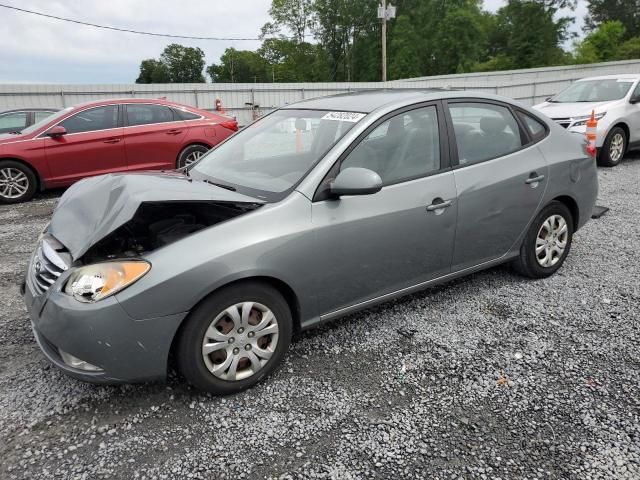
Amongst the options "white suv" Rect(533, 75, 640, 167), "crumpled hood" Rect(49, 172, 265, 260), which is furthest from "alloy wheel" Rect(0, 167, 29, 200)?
"white suv" Rect(533, 75, 640, 167)

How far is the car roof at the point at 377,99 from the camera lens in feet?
10.8

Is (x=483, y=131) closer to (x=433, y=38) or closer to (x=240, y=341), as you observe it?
(x=240, y=341)

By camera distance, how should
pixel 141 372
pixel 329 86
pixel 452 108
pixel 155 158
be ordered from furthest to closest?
pixel 329 86, pixel 155 158, pixel 452 108, pixel 141 372

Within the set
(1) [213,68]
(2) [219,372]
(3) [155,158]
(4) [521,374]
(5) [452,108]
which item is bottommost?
(4) [521,374]

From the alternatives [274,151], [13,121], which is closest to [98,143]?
[13,121]

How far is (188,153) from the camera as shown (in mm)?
8320

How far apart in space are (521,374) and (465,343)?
0.43m

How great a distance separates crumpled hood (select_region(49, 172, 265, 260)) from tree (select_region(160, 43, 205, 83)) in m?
85.7

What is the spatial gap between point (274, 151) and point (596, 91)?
8.68m

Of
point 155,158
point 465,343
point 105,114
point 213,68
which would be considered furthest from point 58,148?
point 213,68

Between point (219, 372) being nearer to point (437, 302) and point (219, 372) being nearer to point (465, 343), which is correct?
point (465, 343)

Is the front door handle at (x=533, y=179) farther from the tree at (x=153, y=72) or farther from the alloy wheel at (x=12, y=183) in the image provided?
the tree at (x=153, y=72)

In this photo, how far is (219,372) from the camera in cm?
258

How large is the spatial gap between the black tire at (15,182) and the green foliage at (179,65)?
8089cm
